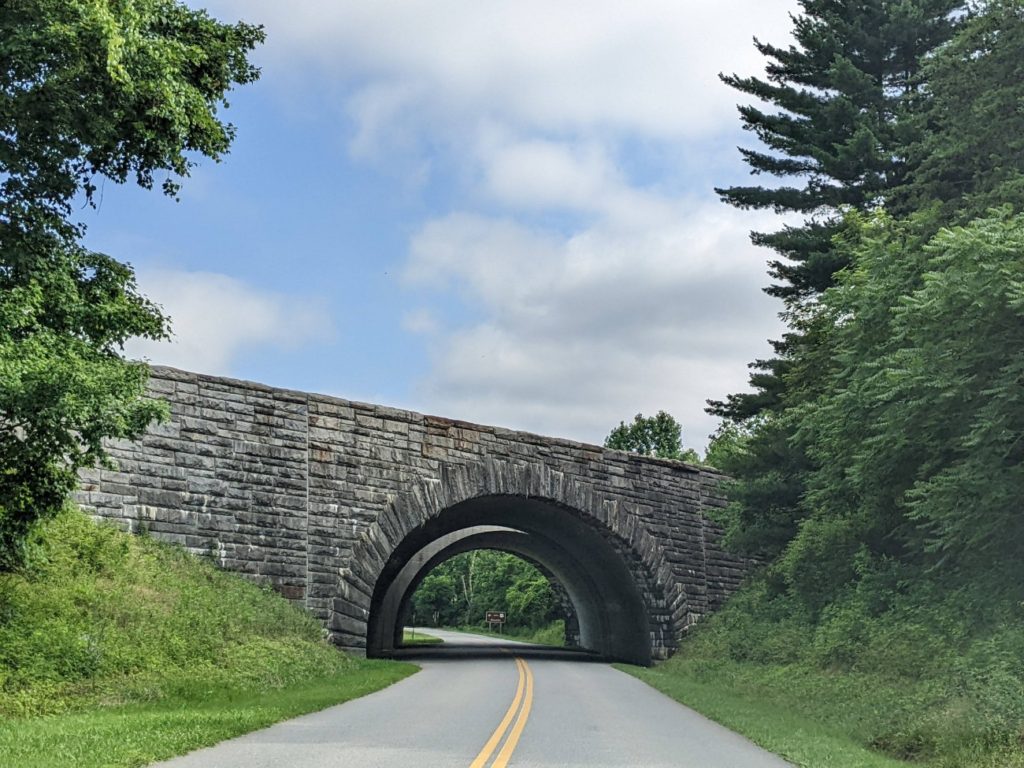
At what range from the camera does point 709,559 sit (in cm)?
3023

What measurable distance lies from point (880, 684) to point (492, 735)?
8.05 metres

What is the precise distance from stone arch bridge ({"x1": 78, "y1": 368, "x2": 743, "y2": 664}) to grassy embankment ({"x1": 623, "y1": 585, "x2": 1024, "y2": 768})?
207 inches

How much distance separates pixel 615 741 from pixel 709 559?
20.5m

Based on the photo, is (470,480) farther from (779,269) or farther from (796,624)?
(779,269)

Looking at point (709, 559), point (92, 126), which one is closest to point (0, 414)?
point (92, 126)

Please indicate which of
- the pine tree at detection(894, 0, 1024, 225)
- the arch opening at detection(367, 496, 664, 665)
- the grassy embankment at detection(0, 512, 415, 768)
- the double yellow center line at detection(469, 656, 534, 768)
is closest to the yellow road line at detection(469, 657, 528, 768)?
the double yellow center line at detection(469, 656, 534, 768)

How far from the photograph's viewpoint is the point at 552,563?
4091 centimetres

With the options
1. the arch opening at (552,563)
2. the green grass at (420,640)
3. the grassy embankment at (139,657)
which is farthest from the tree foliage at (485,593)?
the grassy embankment at (139,657)

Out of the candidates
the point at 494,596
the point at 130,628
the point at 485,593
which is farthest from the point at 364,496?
the point at 485,593

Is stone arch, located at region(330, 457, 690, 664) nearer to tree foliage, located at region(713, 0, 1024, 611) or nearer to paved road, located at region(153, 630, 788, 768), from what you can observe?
tree foliage, located at region(713, 0, 1024, 611)

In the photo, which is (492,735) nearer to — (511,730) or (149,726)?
(511,730)

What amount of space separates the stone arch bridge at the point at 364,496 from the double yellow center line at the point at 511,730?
614 cm

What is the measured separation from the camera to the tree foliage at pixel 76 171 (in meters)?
10.4

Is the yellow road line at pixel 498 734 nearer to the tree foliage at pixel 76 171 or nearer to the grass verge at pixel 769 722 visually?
the grass verge at pixel 769 722
